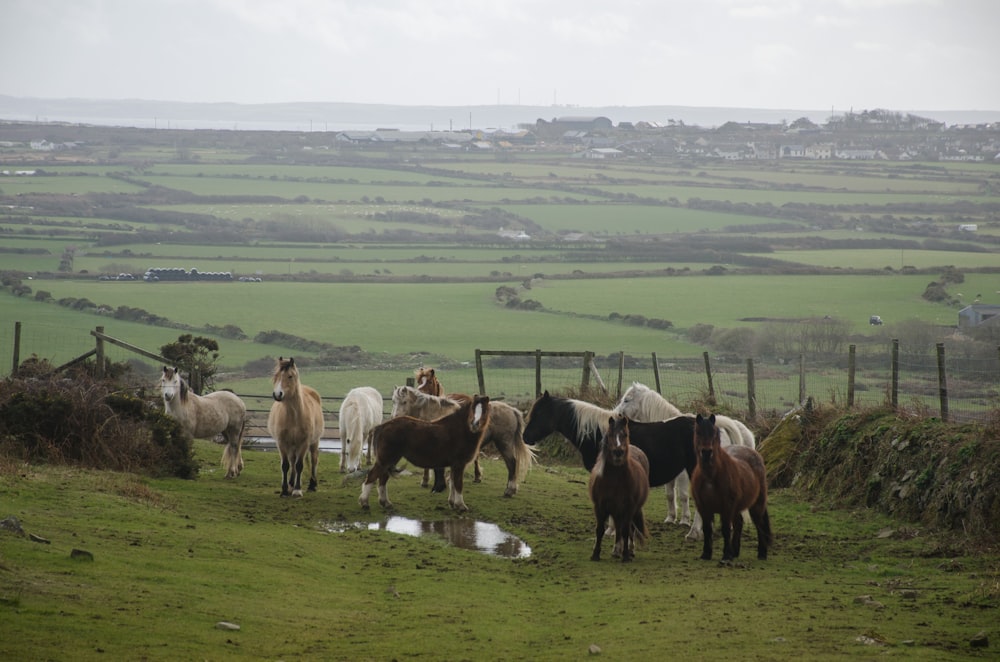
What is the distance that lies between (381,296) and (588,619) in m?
59.6

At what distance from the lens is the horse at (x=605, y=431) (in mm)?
13664

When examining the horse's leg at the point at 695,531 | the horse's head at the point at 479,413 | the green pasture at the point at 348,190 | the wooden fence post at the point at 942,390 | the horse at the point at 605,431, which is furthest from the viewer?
Result: the green pasture at the point at 348,190

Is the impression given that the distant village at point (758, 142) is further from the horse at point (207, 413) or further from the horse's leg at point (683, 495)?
the horse's leg at point (683, 495)

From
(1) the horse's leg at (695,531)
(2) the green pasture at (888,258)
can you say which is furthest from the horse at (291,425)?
(2) the green pasture at (888,258)

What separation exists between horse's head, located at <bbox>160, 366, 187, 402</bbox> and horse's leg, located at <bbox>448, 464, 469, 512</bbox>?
14.4ft

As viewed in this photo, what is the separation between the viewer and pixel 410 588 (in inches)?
404

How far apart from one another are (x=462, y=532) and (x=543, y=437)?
228cm

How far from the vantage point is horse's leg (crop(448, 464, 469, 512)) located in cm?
1451

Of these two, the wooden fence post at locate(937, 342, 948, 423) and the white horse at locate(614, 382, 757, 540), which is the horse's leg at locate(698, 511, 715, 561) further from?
the wooden fence post at locate(937, 342, 948, 423)

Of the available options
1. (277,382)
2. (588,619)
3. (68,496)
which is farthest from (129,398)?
(588,619)

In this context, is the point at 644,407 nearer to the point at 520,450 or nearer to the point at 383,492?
the point at 520,450

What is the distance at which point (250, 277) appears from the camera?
7362cm

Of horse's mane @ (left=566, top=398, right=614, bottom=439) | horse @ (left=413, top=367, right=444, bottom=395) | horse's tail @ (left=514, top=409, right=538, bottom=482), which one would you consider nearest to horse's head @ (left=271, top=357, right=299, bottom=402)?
horse @ (left=413, top=367, right=444, bottom=395)

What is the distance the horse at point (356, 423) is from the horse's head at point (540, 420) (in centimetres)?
275
